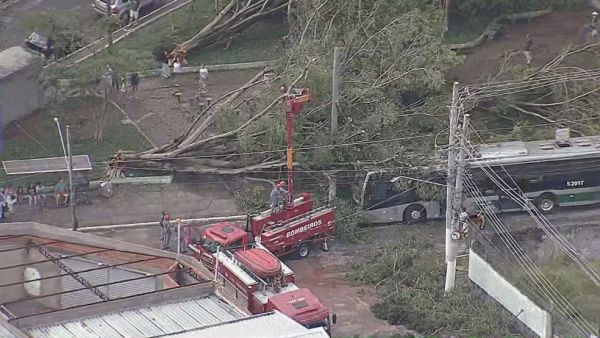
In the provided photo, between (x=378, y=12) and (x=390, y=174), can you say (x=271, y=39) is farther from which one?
(x=390, y=174)

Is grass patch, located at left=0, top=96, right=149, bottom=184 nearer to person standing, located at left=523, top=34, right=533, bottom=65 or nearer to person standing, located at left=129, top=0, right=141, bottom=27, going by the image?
person standing, located at left=129, top=0, right=141, bottom=27

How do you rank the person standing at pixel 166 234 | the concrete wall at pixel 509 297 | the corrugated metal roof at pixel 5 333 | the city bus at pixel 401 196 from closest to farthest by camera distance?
the corrugated metal roof at pixel 5 333 < the concrete wall at pixel 509 297 < the person standing at pixel 166 234 < the city bus at pixel 401 196

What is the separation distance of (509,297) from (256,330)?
7264mm

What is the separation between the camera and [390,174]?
27344 millimetres

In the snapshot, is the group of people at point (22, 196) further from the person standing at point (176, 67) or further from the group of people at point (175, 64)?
the person standing at point (176, 67)

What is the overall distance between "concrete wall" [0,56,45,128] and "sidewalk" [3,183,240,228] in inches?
186

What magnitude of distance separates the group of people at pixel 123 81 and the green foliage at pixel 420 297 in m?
9.92

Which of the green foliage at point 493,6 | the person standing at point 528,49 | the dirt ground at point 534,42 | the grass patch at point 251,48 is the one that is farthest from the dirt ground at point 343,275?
the green foliage at point 493,6

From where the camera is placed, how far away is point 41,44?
3384 cm

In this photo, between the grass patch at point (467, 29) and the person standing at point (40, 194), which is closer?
the person standing at point (40, 194)

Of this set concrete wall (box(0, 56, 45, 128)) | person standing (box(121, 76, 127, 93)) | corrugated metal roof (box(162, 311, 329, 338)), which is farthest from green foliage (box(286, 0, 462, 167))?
corrugated metal roof (box(162, 311, 329, 338))

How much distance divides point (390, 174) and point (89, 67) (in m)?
9.12

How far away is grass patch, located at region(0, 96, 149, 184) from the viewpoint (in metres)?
30.7

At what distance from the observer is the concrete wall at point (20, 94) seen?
3206cm
